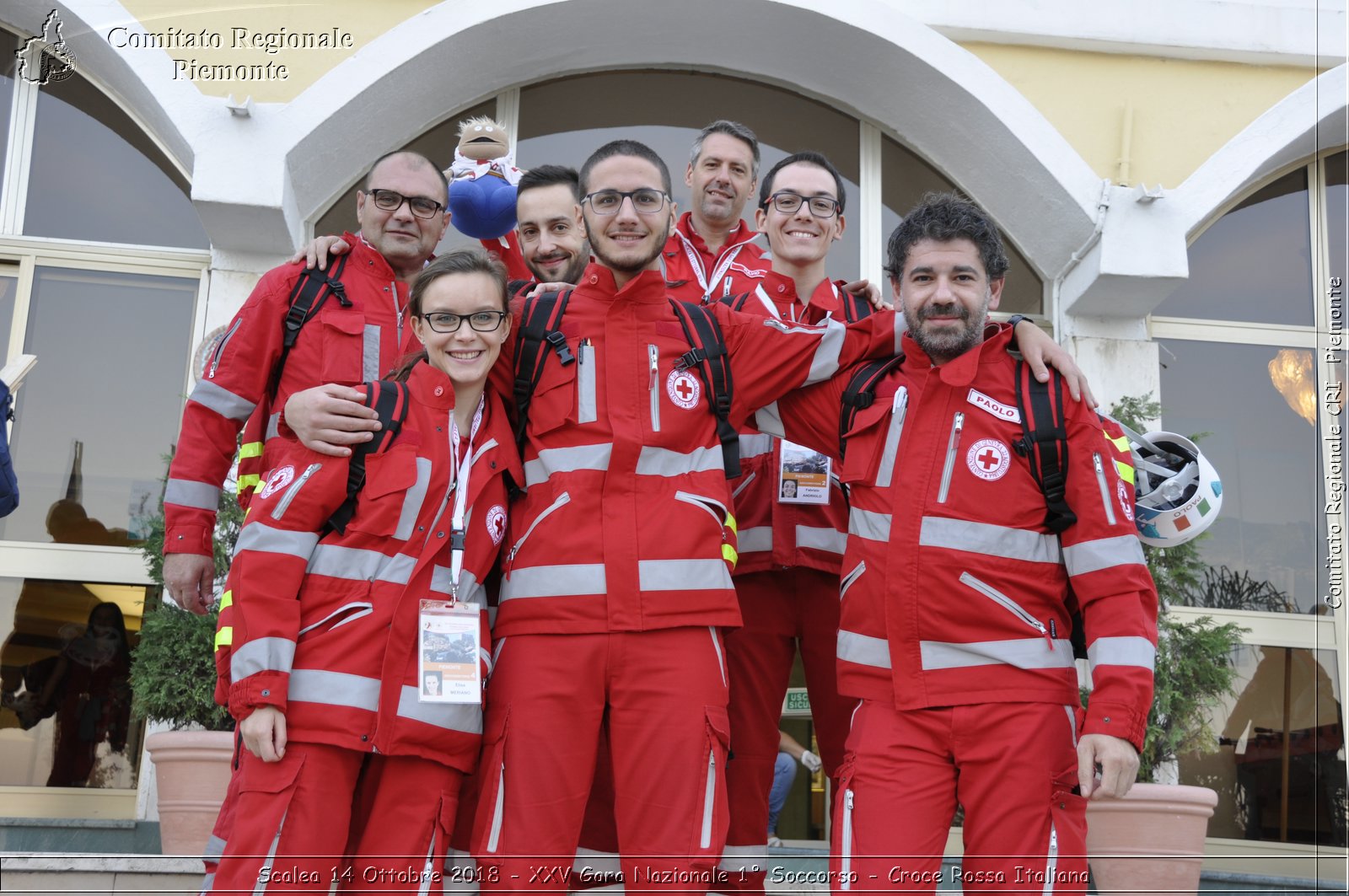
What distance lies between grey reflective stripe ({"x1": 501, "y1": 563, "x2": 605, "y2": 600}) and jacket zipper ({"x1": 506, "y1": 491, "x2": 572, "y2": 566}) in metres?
0.07

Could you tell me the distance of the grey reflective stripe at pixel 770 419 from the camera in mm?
3629

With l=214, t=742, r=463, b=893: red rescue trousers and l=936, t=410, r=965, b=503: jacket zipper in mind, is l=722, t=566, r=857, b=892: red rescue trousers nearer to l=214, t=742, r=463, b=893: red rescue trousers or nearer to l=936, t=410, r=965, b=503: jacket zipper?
l=936, t=410, r=965, b=503: jacket zipper

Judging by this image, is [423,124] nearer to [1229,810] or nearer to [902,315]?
[902,315]

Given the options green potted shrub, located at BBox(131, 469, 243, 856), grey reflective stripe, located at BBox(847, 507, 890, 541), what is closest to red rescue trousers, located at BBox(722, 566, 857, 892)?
grey reflective stripe, located at BBox(847, 507, 890, 541)

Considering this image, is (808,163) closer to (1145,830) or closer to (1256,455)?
(1145,830)

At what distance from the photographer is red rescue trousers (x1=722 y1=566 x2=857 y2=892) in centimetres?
379

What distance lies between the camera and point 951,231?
345 cm

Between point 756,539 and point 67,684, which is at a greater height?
point 756,539

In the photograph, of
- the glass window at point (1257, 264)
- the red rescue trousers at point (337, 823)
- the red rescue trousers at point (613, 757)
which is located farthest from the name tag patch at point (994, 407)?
the glass window at point (1257, 264)

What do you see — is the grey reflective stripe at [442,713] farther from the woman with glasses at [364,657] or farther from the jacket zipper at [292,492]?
the jacket zipper at [292,492]

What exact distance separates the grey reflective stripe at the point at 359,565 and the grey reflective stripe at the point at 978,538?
56.6 inches


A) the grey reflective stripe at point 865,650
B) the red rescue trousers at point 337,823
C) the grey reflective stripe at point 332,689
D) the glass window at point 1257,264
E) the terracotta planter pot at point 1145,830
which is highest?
the glass window at point 1257,264

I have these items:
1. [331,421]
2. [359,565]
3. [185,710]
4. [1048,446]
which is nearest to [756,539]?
[1048,446]

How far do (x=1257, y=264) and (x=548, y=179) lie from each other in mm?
5860
